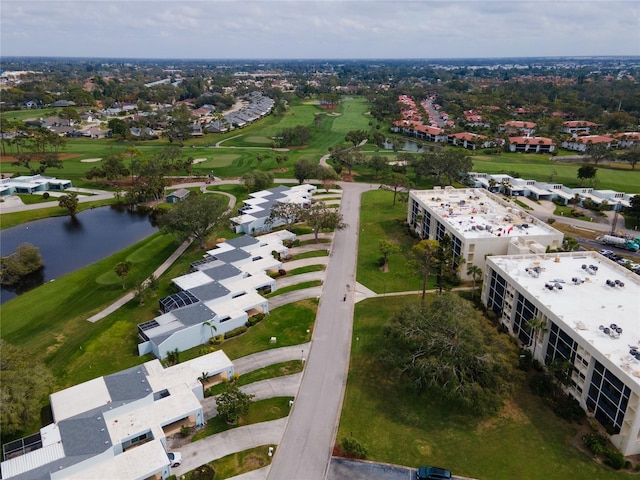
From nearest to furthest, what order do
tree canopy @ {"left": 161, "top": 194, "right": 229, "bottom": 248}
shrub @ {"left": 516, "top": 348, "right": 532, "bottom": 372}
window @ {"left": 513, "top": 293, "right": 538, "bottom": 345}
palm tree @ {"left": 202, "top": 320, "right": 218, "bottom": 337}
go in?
shrub @ {"left": 516, "top": 348, "right": 532, "bottom": 372}
window @ {"left": 513, "top": 293, "right": 538, "bottom": 345}
palm tree @ {"left": 202, "top": 320, "right": 218, "bottom": 337}
tree canopy @ {"left": 161, "top": 194, "right": 229, "bottom": 248}

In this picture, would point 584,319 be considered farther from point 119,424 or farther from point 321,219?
point 119,424

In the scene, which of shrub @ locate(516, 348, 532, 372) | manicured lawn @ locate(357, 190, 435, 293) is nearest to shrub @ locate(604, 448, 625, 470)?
shrub @ locate(516, 348, 532, 372)

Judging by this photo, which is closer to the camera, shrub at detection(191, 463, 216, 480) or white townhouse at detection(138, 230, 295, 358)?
shrub at detection(191, 463, 216, 480)

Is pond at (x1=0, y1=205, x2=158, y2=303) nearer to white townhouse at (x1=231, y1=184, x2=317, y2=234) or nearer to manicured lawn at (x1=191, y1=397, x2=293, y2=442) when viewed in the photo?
white townhouse at (x1=231, y1=184, x2=317, y2=234)

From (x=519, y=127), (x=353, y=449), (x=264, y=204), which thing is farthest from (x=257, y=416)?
(x=519, y=127)

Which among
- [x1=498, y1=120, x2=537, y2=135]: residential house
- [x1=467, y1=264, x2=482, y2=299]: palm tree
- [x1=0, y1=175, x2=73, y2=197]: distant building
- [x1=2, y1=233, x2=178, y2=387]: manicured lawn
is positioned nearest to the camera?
[x1=2, y1=233, x2=178, y2=387]: manicured lawn
